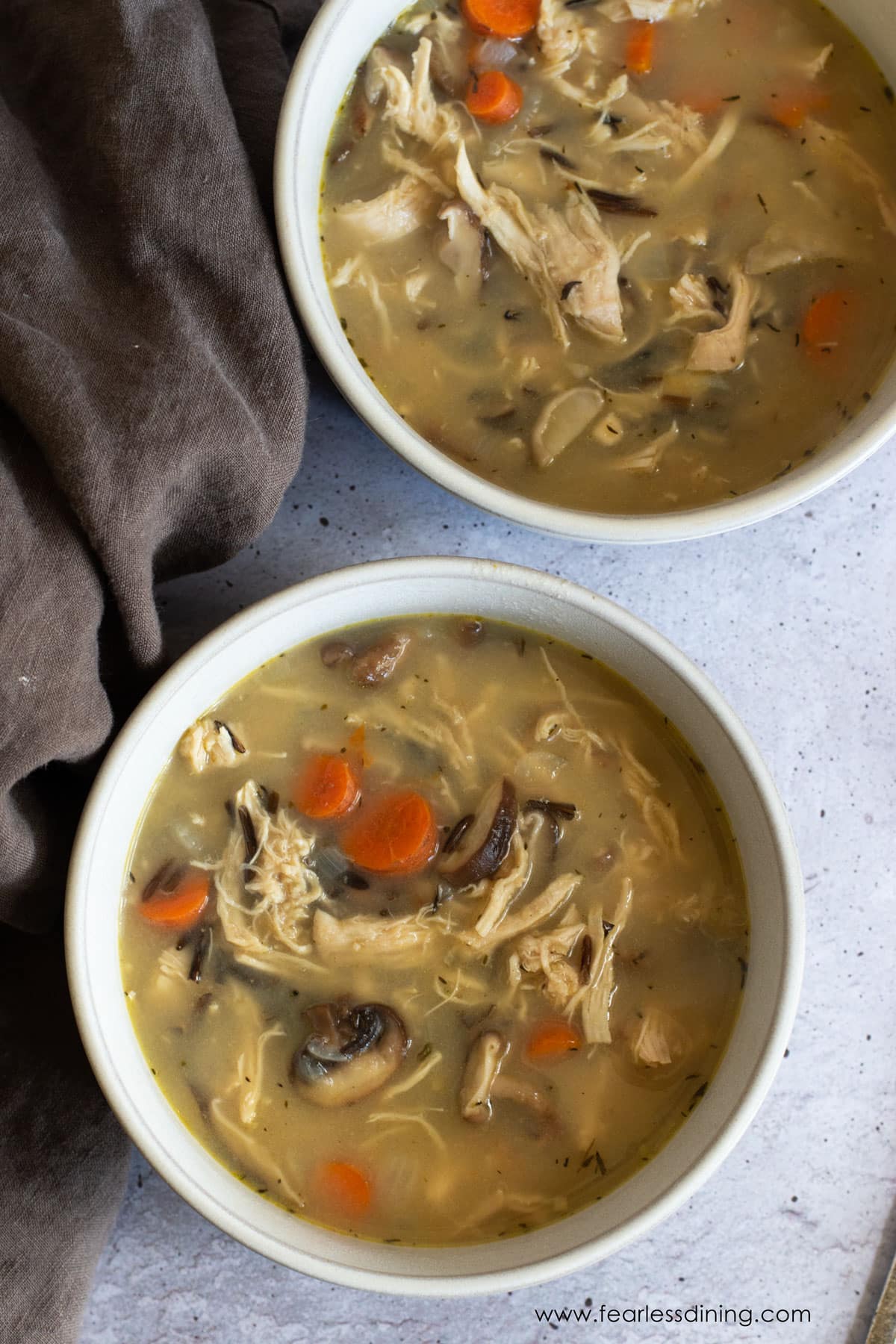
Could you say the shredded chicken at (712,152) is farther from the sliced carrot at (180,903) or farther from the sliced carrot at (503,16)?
the sliced carrot at (180,903)

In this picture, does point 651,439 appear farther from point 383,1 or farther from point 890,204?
point 383,1

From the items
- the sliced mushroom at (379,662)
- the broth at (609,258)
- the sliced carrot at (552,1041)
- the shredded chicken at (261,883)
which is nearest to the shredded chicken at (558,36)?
the broth at (609,258)

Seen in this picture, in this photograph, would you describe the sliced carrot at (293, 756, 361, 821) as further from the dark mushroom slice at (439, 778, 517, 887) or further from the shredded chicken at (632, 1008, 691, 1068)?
the shredded chicken at (632, 1008, 691, 1068)

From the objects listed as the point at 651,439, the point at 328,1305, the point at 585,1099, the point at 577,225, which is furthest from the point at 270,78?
the point at 328,1305

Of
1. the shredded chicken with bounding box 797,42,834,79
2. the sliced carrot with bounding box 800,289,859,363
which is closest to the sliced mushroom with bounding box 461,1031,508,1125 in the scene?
the sliced carrot with bounding box 800,289,859,363

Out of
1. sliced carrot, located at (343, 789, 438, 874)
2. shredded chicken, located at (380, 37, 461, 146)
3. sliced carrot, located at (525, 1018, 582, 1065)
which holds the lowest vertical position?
sliced carrot, located at (525, 1018, 582, 1065)
